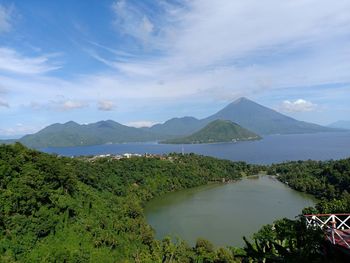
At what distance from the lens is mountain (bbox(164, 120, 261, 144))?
549ft

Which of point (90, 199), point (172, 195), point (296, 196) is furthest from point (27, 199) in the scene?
point (296, 196)

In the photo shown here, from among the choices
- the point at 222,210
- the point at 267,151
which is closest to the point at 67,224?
the point at 222,210

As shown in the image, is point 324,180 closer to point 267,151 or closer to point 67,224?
point 67,224

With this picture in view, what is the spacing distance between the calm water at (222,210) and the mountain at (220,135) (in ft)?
385

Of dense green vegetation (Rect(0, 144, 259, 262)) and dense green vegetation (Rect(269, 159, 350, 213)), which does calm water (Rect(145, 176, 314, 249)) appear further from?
dense green vegetation (Rect(0, 144, 259, 262))

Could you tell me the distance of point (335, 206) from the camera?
65.7 ft

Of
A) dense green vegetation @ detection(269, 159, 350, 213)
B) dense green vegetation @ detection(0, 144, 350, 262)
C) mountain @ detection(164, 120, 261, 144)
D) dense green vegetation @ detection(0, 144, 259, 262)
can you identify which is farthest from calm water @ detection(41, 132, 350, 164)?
dense green vegetation @ detection(0, 144, 259, 262)

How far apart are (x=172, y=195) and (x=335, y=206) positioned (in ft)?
84.8

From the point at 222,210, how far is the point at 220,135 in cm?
13908

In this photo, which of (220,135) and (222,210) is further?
(220,135)

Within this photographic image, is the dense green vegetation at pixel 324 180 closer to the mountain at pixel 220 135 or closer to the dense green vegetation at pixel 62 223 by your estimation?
the dense green vegetation at pixel 62 223

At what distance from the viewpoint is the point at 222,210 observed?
33812mm

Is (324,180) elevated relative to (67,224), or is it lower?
lower

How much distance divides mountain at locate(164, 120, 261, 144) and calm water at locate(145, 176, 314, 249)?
11729 cm
